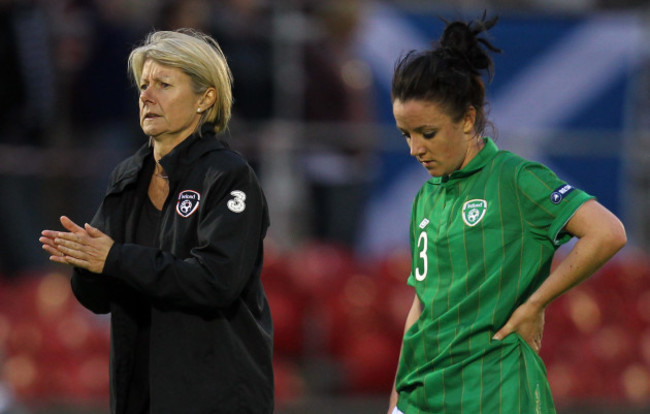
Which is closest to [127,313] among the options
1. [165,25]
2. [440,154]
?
[440,154]

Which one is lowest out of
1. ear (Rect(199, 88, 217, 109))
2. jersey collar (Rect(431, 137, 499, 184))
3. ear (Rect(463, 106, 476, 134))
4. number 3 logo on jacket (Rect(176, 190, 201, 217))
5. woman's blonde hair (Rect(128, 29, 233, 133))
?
number 3 logo on jacket (Rect(176, 190, 201, 217))

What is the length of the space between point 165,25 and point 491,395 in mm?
5039

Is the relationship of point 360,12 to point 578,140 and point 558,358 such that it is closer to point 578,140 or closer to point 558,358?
point 578,140

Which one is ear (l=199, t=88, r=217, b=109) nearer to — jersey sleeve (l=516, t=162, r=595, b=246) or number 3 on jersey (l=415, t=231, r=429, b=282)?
number 3 on jersey (l=415, t=231, r=429, b=282)

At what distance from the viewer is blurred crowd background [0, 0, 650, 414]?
820cm

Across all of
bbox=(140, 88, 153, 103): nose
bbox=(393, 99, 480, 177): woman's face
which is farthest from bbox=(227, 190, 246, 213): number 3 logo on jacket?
bbox=(393, 99, 480, 177): woman's face

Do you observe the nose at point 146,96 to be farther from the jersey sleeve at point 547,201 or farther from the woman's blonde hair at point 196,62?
the jersey sleeve at point 547,201

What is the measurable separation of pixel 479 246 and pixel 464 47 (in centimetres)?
68

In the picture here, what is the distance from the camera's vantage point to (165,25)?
8.38 meters

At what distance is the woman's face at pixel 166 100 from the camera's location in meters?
3.90

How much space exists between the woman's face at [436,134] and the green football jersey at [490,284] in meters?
0.07

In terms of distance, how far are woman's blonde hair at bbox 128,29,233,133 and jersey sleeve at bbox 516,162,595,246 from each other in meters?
1.02

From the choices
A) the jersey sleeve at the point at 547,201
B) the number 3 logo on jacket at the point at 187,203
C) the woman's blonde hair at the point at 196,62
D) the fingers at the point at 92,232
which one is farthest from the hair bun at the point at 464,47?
the fingers at the point at 92,232

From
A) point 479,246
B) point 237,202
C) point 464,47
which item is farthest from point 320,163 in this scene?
point 237,202
